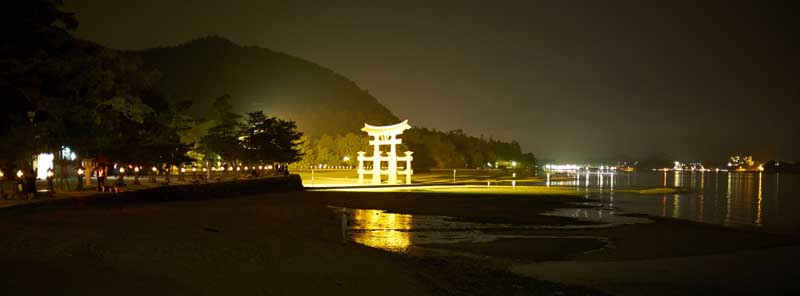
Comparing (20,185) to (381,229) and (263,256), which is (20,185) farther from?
(263,256)

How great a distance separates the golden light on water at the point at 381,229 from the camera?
14242 mm

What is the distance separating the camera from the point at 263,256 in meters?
10.4

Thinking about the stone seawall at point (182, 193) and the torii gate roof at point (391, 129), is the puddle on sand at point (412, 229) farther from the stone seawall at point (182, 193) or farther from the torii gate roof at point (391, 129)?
the torii gate roof at point (391, 129)

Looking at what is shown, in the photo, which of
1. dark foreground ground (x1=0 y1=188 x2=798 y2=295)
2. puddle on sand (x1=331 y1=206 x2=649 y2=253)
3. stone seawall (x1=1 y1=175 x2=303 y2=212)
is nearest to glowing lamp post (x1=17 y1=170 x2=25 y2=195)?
stone seawall (x1=1 y1=175 x2=303 y2=212)

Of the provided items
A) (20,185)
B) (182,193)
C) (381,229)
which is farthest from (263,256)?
(182,193)

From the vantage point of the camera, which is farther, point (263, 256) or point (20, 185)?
point (20, 185)

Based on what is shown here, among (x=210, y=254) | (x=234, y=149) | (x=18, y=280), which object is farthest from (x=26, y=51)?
(x=234, y=149)

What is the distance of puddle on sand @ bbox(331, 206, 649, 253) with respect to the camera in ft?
48.4

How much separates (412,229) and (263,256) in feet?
25.5

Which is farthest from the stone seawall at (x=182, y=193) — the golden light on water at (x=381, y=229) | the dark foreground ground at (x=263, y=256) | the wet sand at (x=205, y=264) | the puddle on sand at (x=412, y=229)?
the puddle on sand at (x=412, y=229)

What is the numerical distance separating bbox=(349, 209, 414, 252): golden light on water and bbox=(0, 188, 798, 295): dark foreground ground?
724 millimetres

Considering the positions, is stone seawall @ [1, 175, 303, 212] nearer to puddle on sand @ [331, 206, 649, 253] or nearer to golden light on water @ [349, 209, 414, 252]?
golden light on water @ [349, 209, 414, 252]

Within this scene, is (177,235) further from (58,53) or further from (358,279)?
(58,53)

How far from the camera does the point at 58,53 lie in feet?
48.8
